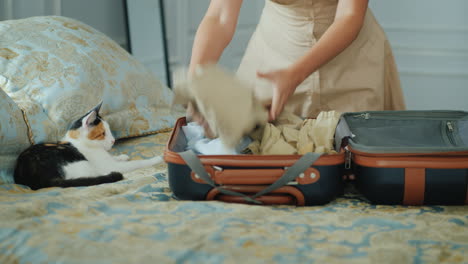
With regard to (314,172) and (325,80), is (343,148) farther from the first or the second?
(325,80)

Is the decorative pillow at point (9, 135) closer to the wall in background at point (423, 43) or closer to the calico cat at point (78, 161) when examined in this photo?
the calico cat at point (78, 161)

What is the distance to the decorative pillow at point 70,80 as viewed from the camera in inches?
52.3

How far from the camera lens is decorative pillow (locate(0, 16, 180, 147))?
1.33 metres

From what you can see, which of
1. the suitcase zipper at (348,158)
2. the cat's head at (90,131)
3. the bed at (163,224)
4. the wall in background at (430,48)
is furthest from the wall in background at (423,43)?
the suitcase zipper at (348,158)

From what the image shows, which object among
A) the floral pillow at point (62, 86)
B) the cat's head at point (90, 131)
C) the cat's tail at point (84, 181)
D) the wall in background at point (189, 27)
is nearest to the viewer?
the cat's tail at point (84, 181)

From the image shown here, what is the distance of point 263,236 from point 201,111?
0.38 meters

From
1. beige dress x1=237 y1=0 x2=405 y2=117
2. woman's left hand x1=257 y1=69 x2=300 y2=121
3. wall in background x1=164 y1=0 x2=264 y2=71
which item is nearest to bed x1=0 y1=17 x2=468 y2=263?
woman's left hand x1=257 y1=69 x2=300 y2=121

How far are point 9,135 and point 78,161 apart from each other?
0.20 m

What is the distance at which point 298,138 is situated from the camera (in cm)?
107

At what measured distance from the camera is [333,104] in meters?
1.56

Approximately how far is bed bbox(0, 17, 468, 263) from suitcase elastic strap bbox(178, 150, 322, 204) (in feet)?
0.12

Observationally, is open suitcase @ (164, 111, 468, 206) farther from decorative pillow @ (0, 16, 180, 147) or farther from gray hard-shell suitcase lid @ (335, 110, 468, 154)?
decorative pillow @ (0, 16, 180, 147)

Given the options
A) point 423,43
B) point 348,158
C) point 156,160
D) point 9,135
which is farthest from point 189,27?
point 348,158

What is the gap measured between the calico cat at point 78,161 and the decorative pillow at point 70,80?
0.07 m
